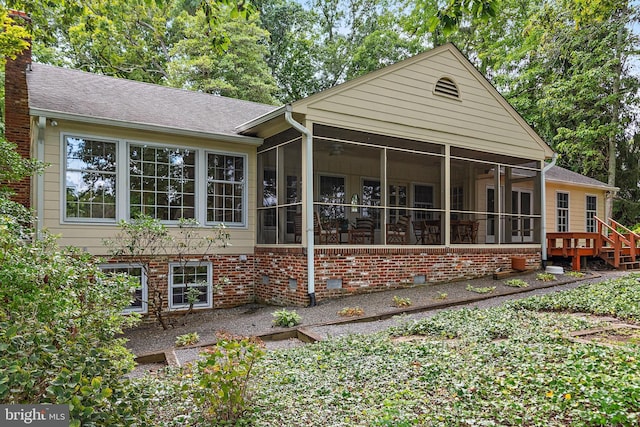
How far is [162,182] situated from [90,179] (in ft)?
4.51

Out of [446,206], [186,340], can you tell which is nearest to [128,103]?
[186,340]

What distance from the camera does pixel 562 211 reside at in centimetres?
1652

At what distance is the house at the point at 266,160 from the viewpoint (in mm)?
8484

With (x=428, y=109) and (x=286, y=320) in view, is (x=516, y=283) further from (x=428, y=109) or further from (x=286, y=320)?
(x=286, y=320)

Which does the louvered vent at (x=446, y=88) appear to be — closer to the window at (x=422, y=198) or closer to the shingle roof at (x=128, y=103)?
the window at (x=422, y=198)

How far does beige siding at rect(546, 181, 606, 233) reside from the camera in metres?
15.9

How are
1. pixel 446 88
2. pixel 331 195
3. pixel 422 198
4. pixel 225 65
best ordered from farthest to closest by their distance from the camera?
1. pixel 225 65
2. pixel 422 198
3. pixel 331 195
4. pixel 446 88

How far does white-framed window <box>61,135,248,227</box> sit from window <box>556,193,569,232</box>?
12292mm

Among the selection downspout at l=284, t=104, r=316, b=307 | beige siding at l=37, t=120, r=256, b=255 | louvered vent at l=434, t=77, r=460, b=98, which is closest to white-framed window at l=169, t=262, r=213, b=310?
beige siding at l=37, t=120, r=256, b=255

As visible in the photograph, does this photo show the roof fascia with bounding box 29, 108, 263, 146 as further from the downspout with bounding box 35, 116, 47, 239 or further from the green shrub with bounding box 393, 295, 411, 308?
→ the green shrub with bounding box 393, 295, 411, 308

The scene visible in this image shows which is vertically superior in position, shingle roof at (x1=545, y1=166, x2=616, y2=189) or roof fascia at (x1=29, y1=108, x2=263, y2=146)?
roof fascia at (x1=29, y1=108, x2=263, y2=146)

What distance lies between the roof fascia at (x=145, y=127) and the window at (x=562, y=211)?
1214 cm

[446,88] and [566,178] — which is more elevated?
[446,88]

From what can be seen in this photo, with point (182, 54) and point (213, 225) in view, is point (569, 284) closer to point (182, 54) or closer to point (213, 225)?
point (213, 225)
